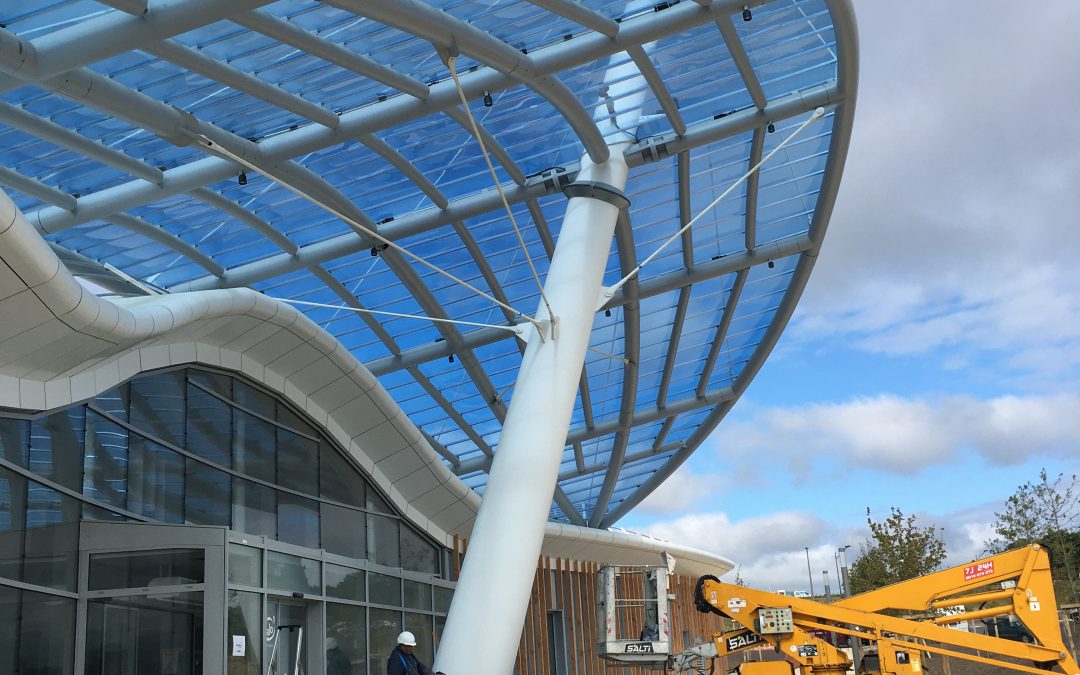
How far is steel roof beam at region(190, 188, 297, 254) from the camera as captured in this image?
20.9 m

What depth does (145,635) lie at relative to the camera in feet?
44.3

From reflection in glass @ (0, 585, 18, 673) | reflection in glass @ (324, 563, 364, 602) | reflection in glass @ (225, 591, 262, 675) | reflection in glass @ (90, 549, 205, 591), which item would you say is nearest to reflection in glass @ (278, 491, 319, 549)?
reflection in glass @ (324, 563, 364, 602)

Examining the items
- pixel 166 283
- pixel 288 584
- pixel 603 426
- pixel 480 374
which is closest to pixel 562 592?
pixel 480 374

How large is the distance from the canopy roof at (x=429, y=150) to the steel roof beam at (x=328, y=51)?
4 centimetres

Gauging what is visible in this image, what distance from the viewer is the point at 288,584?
16062 mm

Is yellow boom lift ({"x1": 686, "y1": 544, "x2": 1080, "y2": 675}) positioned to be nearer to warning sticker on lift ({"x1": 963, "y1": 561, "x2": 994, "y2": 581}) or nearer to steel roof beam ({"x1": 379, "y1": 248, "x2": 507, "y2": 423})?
warning sticker on lift ({"x1": 963, "y1": 561, "x2": 994, "y2": 581})

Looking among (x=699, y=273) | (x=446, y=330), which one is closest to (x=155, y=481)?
(x=446, y=330)

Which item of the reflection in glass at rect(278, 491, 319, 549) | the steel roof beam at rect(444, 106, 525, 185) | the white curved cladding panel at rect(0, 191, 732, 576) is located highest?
the steel roof beam at rect(444, 106, 525, 185)

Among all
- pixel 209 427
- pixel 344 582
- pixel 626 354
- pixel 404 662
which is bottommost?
pixel 404 662

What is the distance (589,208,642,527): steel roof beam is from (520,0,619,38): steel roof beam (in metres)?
7.06

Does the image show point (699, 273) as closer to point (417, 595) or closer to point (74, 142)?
point (417, 595)

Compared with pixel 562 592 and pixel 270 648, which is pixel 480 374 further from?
pixel 270 648

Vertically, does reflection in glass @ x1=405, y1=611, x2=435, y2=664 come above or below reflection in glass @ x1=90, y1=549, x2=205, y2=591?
below

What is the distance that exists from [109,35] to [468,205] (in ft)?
34.6
